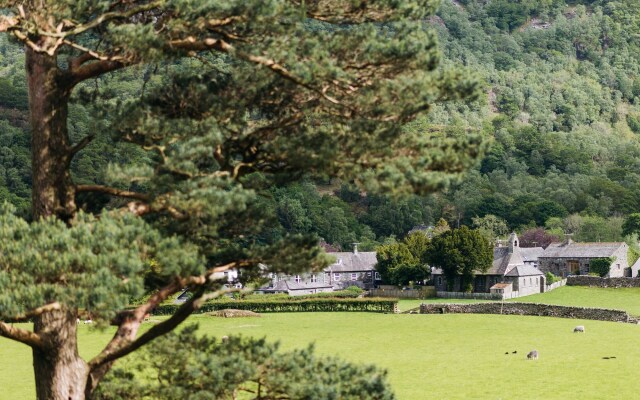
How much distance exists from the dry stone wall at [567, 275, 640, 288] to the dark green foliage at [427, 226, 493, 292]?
9784 millimetres

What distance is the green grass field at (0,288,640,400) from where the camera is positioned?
34438mm

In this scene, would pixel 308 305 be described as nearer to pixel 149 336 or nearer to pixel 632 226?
pixel 632 226

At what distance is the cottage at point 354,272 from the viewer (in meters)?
105

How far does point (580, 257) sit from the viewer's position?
326ft

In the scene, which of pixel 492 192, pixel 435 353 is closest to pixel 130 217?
pixel 435 353

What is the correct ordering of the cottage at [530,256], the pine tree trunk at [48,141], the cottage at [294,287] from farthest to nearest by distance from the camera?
the cottage at [530,256], the cottage at [294,287], the pine tree trunk at [48,141]

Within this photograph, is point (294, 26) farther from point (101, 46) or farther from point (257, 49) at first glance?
point (101, 46)

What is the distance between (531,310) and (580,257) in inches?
1339

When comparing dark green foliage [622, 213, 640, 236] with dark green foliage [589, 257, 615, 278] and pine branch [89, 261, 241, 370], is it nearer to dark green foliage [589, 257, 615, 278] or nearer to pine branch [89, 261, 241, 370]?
dark green foliage [589, 257, 615, 278]

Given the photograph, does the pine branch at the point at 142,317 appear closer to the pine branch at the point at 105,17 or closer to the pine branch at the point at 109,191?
the pine branch at the point at 109,191

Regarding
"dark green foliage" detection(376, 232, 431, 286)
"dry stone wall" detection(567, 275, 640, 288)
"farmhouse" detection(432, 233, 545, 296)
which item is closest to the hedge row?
"farmhouse" detection(432, 233, 545, 296)

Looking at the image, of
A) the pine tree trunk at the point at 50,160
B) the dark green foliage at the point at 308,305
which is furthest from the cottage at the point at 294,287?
the pine tree trunk at the point at 50,160

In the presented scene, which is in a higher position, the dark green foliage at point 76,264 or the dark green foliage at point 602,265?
the dark green foliage at point 602,265

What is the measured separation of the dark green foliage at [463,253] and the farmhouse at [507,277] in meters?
1.56
